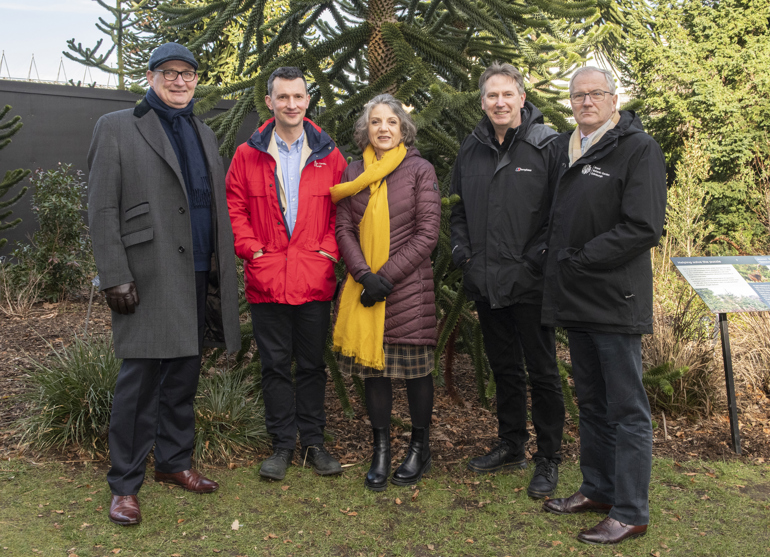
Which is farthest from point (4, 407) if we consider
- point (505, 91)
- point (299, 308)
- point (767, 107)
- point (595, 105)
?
point (767, 107)

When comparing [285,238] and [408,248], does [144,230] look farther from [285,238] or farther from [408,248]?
[408,248]

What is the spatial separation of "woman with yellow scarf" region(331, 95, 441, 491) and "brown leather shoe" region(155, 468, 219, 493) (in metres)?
0.94

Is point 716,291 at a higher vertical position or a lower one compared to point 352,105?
lower

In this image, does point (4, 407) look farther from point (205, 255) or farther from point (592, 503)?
point (592, 503)

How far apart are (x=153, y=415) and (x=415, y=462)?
158 centimetres

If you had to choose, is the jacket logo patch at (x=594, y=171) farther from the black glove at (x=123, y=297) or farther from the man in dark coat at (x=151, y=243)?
the black glove at (x=123, y=297)

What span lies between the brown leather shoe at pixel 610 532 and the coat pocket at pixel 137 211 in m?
2.83

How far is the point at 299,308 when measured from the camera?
3.78 metres

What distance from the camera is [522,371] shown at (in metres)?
3.77

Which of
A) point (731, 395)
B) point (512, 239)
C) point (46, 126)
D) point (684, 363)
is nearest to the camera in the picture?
point (512, 239)

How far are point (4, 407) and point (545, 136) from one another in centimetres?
449

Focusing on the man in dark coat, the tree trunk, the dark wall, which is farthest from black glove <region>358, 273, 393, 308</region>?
the dark wall

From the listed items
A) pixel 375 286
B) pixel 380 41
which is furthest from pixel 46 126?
pixel 375 286

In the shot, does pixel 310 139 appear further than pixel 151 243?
Yes
